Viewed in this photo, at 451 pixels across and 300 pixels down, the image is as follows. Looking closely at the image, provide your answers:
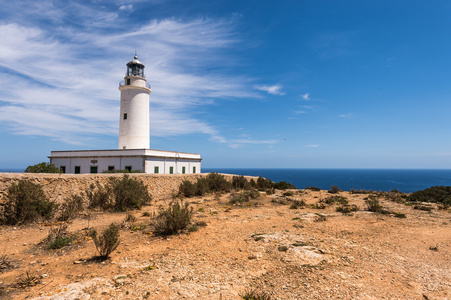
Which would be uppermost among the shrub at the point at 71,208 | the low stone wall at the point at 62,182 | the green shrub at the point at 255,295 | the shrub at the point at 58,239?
the low stone wall at the point at 62,182

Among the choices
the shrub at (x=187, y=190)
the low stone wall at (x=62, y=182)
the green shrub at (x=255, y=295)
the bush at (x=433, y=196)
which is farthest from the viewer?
the shrub at (x=187, y=190)

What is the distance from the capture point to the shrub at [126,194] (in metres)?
11.9

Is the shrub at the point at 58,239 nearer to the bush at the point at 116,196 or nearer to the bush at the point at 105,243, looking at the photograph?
the bush at the point at 105,243

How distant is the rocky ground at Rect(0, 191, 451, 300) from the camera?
14.8 feet

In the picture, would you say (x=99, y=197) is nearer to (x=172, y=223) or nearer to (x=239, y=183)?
(x=172, y=223)

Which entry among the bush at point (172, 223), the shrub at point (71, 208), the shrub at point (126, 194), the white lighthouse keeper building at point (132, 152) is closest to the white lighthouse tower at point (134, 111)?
the white lighthouse keeper building at point (132, 152)

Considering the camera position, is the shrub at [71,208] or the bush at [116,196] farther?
the bush at [116,196]

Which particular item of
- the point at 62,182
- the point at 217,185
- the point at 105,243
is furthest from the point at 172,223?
the point at 217,185

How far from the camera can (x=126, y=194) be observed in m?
12.0

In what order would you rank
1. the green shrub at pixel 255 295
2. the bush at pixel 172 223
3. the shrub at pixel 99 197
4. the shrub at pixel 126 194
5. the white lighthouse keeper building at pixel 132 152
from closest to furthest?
the green shrub at pixel 255 295 → the bush at pixel 172 223 → the shrub at pixel 99 197 → the shrub at pixel 126 194 → the white lighthouse keeper building at pixel 132 152

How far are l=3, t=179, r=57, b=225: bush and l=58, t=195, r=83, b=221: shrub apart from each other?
552mm

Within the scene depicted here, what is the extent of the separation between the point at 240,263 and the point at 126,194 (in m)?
8.42

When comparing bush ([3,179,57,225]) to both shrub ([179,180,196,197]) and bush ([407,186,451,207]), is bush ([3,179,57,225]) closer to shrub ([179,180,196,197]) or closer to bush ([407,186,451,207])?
shrub ([179,180,196,197])

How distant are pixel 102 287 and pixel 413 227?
10.9 metres
